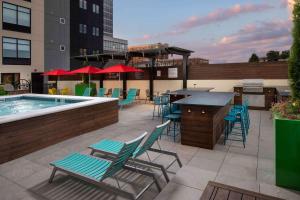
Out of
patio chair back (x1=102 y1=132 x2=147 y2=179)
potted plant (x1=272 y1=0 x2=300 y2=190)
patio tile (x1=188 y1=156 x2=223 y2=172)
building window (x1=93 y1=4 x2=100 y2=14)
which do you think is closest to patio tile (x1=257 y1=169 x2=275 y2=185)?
potted plant (x1=272 y1=0 x2=300 y2=190)

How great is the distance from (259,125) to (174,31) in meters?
26.5

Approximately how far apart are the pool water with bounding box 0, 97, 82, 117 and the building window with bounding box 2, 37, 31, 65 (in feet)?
38.8

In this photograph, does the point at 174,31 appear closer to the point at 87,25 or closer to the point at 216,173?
the point at 87,25

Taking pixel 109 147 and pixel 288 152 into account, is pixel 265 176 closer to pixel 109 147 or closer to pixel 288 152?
pixel 288 152

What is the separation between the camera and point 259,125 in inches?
284

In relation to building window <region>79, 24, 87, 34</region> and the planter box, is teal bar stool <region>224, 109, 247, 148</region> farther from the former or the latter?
building window <region>79, 24, 87, 34</region>

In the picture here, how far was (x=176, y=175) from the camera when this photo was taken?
11.2 feet

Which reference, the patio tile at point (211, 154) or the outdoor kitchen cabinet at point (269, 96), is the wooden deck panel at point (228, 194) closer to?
the patio tile at point (211, 154)

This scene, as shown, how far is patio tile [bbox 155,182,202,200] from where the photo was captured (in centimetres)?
284

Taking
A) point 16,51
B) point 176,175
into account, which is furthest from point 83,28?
point 176,175

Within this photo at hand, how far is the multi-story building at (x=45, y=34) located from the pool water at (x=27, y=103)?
8814 millimetres


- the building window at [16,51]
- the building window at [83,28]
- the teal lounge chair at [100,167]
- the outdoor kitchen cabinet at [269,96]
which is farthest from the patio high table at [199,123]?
the building window at [83,28]

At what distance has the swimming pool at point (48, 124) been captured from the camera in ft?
13.8

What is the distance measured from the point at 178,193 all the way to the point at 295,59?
270 cm
